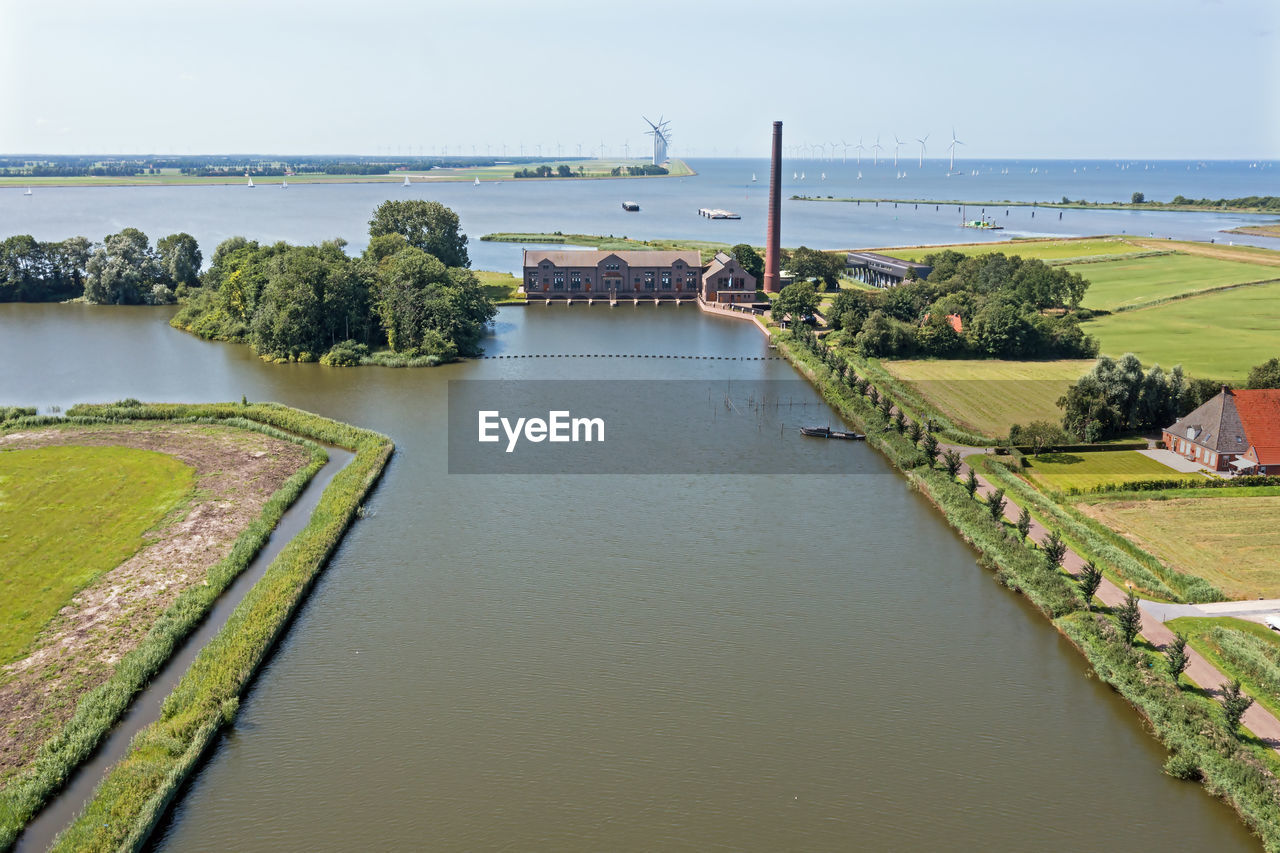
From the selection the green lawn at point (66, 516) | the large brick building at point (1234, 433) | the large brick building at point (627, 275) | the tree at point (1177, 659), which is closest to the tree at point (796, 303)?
the large brick building at point (627, 275)

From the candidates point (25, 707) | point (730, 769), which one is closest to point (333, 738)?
point (25, 707)

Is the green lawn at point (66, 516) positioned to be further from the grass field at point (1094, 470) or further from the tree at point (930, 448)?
the grass field at point (1094, 470)

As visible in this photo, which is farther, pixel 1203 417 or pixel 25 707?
pixel 1203 417

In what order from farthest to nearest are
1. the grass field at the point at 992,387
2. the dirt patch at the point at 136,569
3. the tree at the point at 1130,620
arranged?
the grass field at the point at 992,387 < the tree at the point at 1130,620 < the dirt patch at the point at 136,569

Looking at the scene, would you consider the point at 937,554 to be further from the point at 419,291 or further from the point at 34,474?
the point at 419,291

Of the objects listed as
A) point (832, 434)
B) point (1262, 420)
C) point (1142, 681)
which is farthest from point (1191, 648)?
point (832, 434)

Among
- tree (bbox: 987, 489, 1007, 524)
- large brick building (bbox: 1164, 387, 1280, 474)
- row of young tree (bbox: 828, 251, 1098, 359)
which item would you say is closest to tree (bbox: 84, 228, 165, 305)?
row of young tree (bbox: 828, 251, 1098, 359)
